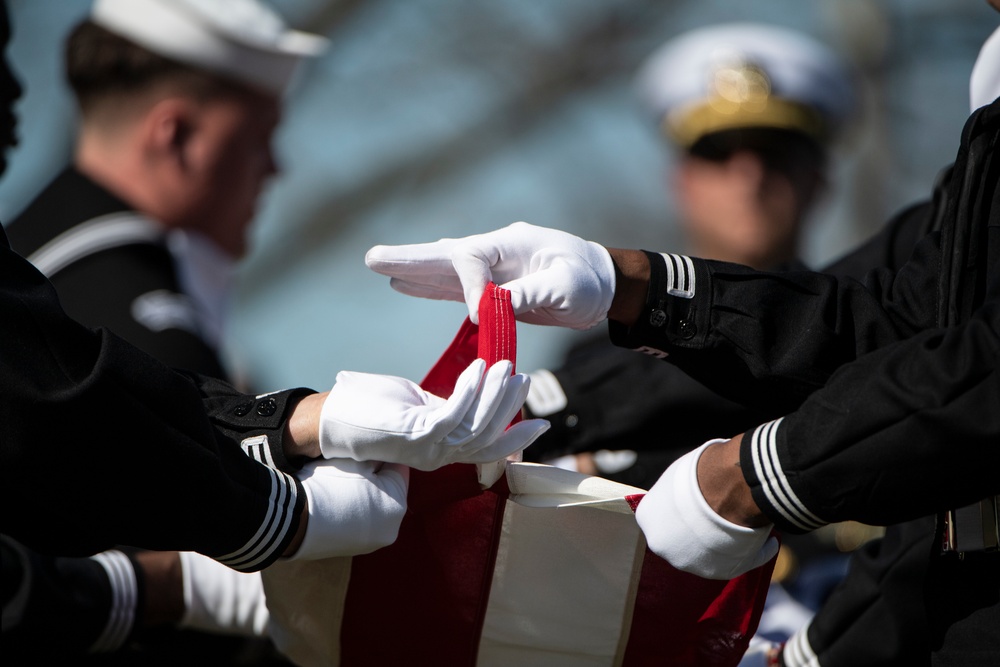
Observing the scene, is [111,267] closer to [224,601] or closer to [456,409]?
[224,601]

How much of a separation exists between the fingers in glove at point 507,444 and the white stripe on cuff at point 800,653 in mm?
748

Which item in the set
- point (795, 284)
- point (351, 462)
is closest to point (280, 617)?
point (351, 462)

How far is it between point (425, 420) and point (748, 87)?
2.71 meters

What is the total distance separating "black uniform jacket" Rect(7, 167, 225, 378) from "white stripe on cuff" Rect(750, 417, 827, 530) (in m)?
1.73

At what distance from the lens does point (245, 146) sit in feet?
12.9

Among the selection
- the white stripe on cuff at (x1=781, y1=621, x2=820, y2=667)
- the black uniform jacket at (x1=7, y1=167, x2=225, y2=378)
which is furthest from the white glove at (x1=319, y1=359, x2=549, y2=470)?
the black uniform jacket at (x1=7, y1=167, x2=225, y2=378)

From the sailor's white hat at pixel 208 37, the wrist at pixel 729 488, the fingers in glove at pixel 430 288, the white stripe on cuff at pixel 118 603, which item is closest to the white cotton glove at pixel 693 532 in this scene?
the wrist at pixel 729 488

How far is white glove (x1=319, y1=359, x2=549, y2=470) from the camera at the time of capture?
169 cm

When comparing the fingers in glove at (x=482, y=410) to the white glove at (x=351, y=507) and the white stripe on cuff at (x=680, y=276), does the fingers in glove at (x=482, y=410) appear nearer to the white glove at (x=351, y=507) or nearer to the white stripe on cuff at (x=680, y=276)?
the white glove at (x=351, y=507)

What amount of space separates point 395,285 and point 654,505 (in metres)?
0.54

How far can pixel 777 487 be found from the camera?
1.61m

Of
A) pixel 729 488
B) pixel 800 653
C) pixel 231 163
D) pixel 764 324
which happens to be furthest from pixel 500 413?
pixel 231 163

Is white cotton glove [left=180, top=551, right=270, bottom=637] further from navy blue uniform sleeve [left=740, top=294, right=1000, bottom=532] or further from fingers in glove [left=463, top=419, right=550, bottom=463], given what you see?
navy blue uniform sleeve [left=740, top=294, right=1000, bottom=532]

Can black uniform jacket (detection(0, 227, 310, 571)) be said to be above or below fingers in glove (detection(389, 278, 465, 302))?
below
